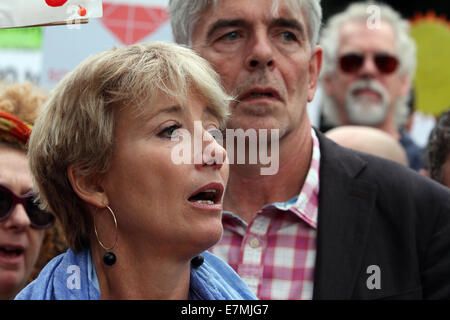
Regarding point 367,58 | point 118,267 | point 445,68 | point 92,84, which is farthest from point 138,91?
point 445,68

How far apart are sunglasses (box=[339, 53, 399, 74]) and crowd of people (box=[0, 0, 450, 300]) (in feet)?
5.30

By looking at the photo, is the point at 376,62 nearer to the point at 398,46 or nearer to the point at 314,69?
the point at 398,46

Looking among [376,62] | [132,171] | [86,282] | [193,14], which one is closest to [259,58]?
[193,14]

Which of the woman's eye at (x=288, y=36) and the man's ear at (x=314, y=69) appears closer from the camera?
the woman's eye at (x=288, y=36)

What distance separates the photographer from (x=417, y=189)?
2955mm

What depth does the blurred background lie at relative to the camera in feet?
15.4

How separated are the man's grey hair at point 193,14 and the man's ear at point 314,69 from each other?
69mm

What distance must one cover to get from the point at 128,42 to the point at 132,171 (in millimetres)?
2803

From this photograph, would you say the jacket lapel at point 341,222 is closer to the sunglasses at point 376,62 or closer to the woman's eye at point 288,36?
the woman's eye at point 288,36

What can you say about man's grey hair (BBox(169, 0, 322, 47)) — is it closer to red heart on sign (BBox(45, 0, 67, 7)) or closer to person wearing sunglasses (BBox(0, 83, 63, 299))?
person wearing sunglasses (BBox(0, 83, 63, 299))

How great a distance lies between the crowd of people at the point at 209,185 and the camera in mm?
2252

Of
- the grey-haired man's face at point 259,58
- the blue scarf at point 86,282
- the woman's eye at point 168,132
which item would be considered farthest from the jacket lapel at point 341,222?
the woman's eye at point 168,132

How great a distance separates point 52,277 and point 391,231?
1.30 m
